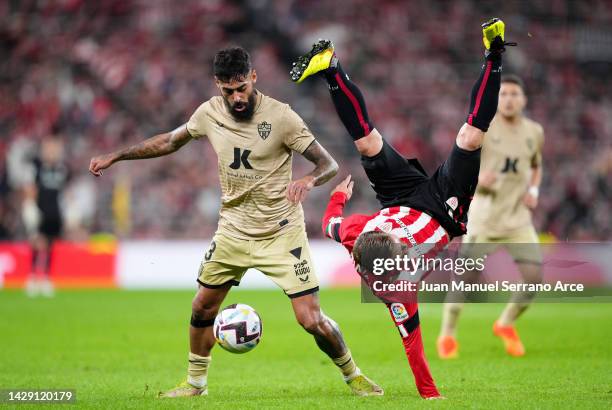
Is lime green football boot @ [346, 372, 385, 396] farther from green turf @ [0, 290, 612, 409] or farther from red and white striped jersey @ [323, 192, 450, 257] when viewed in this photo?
red and white striped jersey @ [323, 192, 450, 257]

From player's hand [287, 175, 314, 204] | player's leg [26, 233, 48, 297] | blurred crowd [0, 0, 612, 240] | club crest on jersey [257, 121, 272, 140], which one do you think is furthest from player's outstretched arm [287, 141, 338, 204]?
blurred crowd [0, 0, 612, 240]

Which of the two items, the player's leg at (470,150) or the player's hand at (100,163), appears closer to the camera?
the player's hand at (100,163)

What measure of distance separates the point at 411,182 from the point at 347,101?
2.76 feet

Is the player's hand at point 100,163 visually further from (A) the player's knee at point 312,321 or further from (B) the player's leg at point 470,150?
(B) the player's leg at point 470,150

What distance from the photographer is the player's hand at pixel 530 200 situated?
10.5 m

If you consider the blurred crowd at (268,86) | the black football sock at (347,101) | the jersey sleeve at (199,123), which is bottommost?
the jersey sleeve at (199,123)

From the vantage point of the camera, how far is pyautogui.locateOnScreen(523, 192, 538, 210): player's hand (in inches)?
415

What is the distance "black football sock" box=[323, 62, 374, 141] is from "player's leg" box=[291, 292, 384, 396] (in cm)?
145

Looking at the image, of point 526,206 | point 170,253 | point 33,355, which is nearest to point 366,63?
point 170,253

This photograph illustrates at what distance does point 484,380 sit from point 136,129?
16219 mm

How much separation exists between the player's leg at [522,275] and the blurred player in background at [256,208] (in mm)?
3445

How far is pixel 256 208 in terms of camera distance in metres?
7.29

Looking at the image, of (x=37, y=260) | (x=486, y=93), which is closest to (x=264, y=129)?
(x=486, y=93)

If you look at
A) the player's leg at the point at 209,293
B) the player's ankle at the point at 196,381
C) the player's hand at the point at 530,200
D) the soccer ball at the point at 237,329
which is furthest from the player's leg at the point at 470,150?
the player's hand at the point at 530,200
